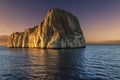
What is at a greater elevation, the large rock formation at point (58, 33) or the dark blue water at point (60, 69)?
the large rock formation at point (58, 33)

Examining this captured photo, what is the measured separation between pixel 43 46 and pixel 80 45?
46567 mm

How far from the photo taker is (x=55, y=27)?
541 ft

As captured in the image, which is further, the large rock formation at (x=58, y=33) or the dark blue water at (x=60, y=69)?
the large rock formation at (x=58, y=33)

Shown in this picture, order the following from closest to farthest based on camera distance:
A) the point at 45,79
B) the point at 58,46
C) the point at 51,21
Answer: the point at 45,79
the point at 58,46
the point at 51,21

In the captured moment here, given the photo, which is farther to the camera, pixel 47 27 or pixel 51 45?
pixel 47 27

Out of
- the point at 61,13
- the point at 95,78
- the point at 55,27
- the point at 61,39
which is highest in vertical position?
the point at 61,13

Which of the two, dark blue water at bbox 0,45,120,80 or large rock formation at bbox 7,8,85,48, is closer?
dark blue water at bbox 0,45,120,80

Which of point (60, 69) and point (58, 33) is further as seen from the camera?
point (58, 33)

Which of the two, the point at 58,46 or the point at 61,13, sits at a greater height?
the point at 61,13

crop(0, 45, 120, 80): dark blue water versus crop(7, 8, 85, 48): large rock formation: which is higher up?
crop(7, 8, 85, 48): large rock formation

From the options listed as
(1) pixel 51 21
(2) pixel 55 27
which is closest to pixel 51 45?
(2) pixel 55 27

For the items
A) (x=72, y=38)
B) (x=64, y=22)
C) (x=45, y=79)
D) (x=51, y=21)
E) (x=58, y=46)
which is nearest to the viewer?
→ (x=45, y=79)

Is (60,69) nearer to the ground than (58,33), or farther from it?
A: nearer to the ground

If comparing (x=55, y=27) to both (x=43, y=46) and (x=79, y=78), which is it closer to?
(x=43, y=46)
